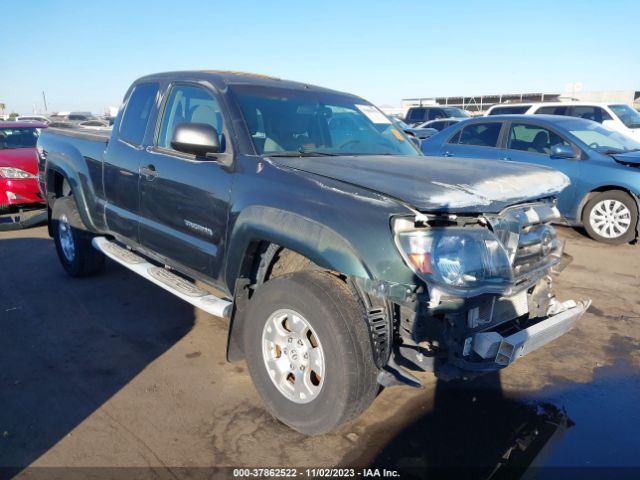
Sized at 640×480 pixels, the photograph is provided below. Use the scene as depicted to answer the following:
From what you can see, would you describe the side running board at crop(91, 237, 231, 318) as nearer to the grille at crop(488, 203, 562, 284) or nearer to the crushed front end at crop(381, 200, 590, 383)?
the crushed front end at crop(381, 200, 590, 383)

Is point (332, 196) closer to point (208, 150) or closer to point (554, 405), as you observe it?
point (208, 150)

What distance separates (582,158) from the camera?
278 inches

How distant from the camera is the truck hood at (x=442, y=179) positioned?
7.98 ft

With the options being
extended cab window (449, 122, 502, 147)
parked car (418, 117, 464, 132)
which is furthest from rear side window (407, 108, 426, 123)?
extended cab window (449, 122, 502, 147)

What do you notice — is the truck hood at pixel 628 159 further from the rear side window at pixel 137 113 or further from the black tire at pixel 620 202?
the rear side window at pixel 137 113

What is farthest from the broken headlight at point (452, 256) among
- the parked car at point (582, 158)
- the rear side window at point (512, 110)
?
the rear side window at point (512, 110)

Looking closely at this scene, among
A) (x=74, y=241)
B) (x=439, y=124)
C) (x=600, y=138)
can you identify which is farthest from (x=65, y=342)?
(x=439, y=124)

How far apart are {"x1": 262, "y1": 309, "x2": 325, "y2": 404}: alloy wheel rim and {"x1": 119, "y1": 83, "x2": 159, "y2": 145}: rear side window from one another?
2173 mm

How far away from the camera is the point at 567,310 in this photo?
307 cm

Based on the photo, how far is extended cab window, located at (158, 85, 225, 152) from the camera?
3.56 metres

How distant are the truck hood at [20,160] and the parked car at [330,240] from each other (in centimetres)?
506

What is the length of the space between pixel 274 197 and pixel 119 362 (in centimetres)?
182

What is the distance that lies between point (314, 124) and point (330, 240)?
1.49 m

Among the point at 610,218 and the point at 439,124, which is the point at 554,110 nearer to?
the point at 439,124
